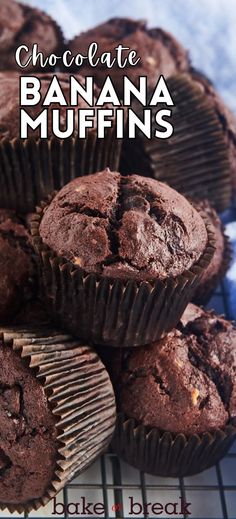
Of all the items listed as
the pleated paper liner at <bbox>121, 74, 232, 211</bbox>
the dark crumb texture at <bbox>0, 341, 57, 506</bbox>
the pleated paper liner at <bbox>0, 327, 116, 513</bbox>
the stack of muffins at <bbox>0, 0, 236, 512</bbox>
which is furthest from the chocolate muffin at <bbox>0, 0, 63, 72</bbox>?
the dark crumb texture at <bbox>0, 341, 57, 506</bbox>

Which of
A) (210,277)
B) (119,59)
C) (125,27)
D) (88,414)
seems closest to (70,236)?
(88,414)

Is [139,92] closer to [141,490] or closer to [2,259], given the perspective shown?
[2,259]

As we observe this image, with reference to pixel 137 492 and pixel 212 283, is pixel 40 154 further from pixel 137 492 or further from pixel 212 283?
pixel 137 492

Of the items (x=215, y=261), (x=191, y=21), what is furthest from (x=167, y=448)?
(x=191, y=21)

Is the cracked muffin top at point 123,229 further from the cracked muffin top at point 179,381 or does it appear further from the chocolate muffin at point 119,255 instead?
the cracked muffin top at point 179,381

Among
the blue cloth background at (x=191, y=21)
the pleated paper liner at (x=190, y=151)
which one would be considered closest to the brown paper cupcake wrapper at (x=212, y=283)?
the pleated paper liner at (x=190, y=151)

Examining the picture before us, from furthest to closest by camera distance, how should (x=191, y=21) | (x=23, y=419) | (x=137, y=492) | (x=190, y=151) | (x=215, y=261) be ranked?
(x=191, y=21) → (x=190, y=151) → (x=215, y=261) → (x=137, y=492) → (x=23, y=419)

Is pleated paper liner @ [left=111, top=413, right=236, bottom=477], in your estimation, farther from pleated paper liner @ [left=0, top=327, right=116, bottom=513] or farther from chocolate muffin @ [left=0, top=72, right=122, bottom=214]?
chocolate muffin @ [left=0, top=72, right=122, bottom=214]
